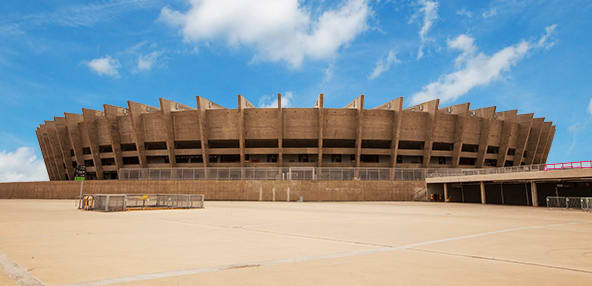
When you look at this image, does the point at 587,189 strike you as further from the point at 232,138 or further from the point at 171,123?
the point at 171,123

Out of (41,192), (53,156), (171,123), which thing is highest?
(171,123)

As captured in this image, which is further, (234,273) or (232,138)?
(232,138)

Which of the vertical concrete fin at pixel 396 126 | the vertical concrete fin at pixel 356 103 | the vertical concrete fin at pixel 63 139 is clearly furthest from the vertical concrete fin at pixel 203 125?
the vertical concrete fin at pixel 63 139

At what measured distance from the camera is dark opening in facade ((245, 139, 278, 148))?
148 feet

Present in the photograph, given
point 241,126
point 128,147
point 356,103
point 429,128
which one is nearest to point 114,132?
point 128,147

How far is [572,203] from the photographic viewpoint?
77.8 ft

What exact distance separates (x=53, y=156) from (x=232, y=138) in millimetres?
35887

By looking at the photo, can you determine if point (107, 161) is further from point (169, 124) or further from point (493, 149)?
point (493, 149)

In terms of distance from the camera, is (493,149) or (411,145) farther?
(493,149)

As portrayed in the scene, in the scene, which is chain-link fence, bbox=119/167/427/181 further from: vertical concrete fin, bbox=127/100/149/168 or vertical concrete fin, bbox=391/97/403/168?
vertical concrete fin, bbox=127/100/149/168

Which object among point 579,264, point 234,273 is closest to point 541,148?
point 579,264

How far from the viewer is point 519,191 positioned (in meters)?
33.6

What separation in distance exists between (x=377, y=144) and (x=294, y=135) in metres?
12.2

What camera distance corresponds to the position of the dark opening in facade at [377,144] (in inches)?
1811
